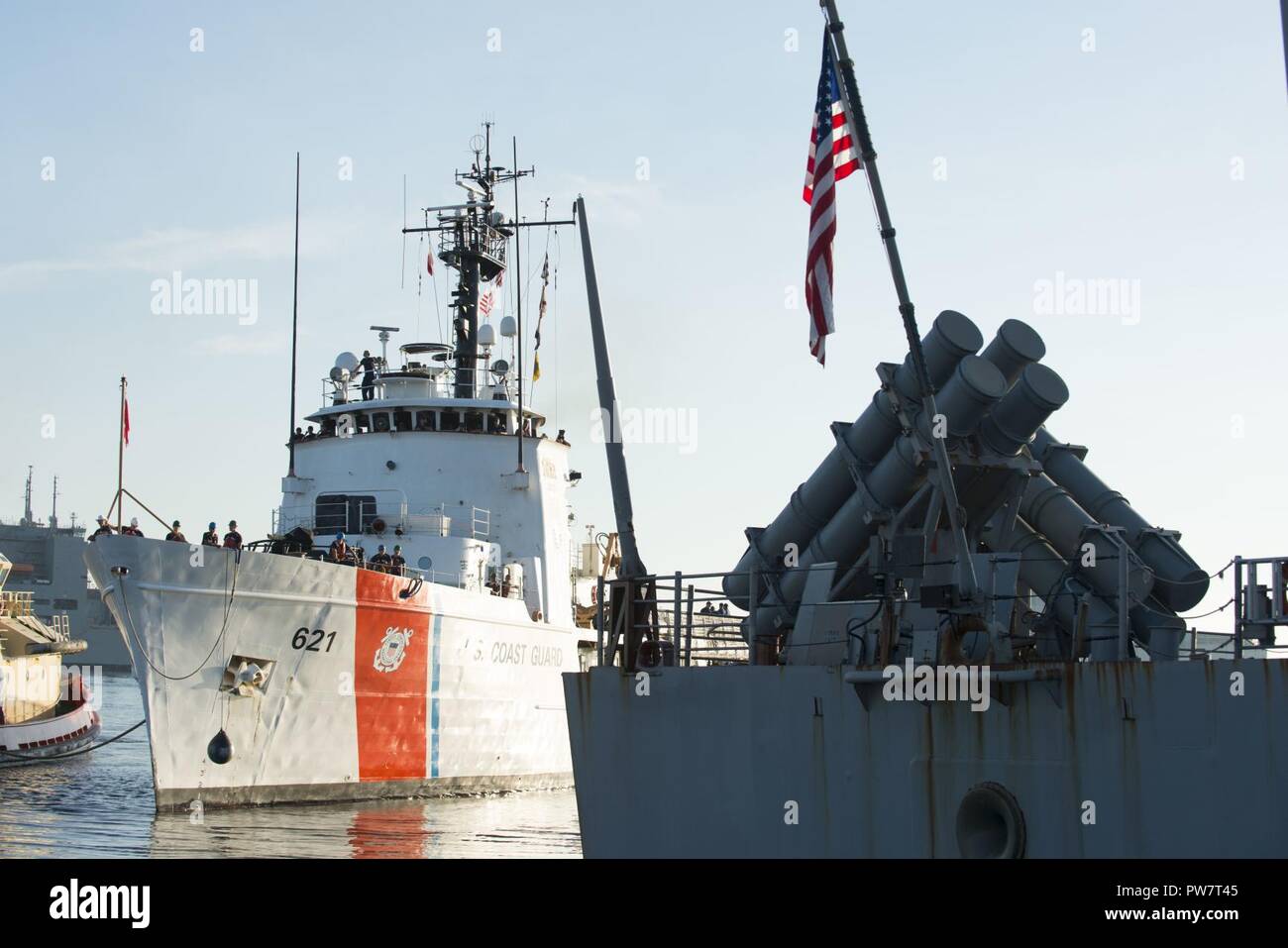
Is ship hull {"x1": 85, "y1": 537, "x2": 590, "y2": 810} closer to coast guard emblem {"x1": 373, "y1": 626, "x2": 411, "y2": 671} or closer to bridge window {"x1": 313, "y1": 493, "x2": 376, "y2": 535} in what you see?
coast guard emblem {"x1": 373, "y1": 626, "x2": 411, "y2": 671}

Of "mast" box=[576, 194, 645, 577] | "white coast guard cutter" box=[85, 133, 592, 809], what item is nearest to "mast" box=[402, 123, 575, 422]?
"white coast guard cutter" box=[85, 133, 592, 809]

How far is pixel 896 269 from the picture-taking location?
36.4ft

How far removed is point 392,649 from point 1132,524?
15.0 meters

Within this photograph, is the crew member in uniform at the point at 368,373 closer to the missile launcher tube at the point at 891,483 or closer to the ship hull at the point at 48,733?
the ship hull at the point at 48,733

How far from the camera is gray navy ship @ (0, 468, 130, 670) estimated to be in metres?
105

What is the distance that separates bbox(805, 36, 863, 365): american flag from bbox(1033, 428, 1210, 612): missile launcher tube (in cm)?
329

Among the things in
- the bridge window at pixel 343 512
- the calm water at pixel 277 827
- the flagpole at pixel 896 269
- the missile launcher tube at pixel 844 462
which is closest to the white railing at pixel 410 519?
the bridge window at pixel 343 512

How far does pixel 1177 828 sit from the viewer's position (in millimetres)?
9562

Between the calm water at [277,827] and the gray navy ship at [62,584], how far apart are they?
80.7 meters

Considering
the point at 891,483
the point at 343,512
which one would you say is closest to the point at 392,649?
the point at 343,512

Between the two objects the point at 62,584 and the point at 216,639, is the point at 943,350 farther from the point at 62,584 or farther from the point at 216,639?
the point at 62,584
